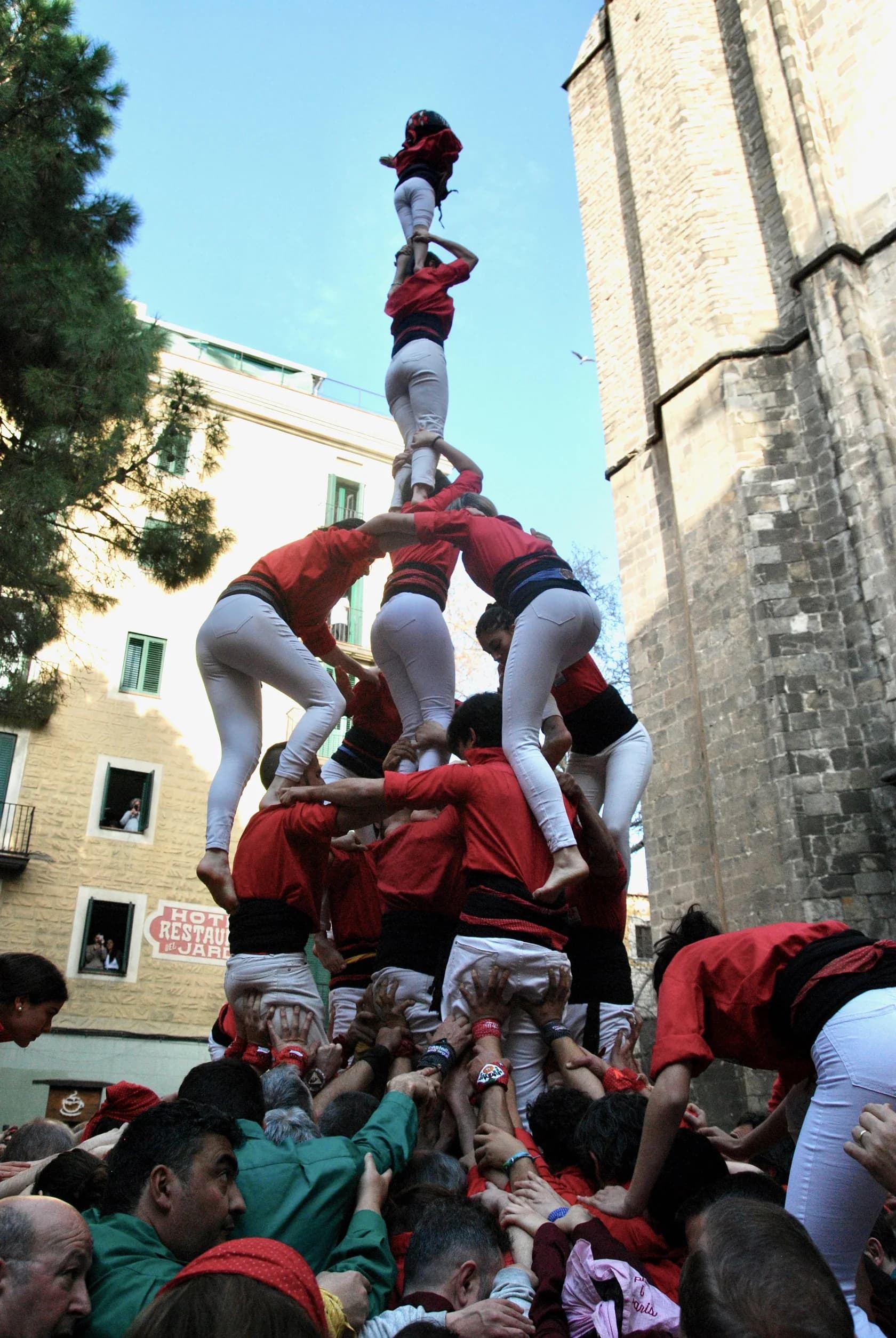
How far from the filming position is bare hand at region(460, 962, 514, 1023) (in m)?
4.49

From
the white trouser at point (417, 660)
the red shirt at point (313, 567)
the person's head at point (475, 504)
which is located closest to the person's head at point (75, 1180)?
the white trouser at point (417, 660)

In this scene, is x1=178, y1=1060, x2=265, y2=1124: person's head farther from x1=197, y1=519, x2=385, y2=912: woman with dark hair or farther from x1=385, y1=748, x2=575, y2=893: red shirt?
x1=197, y1=519, x2=385, y2=912: woman with dark hair

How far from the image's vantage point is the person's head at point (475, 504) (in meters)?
6.46

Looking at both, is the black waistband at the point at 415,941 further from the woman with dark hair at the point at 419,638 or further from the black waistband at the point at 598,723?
the black waistband at the point at 598,723

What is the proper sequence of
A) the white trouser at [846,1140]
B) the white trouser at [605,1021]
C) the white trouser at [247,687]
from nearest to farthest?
the white trouser at [846,1140] → the white trouser at [605,1021] → the white trouser at [247,687]

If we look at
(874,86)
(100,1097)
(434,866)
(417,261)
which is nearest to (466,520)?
(434,866)

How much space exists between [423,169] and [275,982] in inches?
227

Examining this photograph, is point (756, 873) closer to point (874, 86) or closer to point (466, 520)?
point (466, 520)

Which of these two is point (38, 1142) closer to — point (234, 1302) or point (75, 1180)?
point (75, 1180)

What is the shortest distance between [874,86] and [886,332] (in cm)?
349

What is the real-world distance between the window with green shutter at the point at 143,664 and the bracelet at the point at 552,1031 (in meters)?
16.2

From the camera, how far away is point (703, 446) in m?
14.9

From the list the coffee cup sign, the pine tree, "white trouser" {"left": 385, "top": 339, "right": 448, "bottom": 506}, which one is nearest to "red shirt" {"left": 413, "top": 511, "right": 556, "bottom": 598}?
"white trouser" {"left": 385, "top": 339, "right": 448, "bottom": 506}

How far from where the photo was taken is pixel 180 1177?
8.17ft
